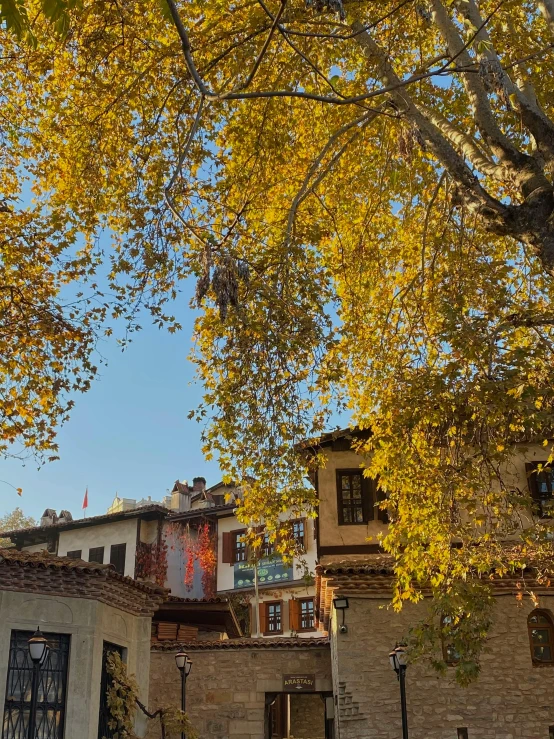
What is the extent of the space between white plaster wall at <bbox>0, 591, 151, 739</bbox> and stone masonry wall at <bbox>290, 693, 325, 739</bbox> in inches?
519

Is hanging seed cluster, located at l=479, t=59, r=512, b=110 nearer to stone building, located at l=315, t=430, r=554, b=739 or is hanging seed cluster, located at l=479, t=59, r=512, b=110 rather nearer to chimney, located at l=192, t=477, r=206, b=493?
stone building, located at l=315, t=430, r=554, b=739

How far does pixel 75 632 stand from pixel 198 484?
23.9m

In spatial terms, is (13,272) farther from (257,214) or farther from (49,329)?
(257,214)

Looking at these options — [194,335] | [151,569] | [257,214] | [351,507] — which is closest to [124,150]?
[257,214]

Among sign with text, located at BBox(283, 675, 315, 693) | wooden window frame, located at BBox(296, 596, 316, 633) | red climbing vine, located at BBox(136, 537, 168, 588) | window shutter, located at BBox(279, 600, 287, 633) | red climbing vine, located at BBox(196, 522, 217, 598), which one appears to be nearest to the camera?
sign with text, located at BBox(283, 675, 315, 693)

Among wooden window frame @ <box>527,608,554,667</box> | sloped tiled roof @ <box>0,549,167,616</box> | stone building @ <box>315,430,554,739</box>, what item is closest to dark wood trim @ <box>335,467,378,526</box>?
stone building @ <box>315,430,554,739</box>

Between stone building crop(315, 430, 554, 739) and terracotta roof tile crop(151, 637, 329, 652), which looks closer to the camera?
stone building crop(315, 430, 554, 739)

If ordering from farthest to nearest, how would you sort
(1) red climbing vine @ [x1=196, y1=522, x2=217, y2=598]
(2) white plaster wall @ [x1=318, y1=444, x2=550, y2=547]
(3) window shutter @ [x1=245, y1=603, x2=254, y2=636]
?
(1) red climbing vine @ [x1=196, y1=522, x2=217, y2=598]
(3) window shutter @ [x1=245, y1=603, x2=254, y2=636]
(2) white plaster wall @ [x1=318, y1=444, x2=550, y2=547]

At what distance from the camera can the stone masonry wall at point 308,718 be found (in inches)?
907

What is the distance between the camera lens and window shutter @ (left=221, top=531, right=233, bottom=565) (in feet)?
94.3

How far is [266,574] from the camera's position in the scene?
90.7 feet

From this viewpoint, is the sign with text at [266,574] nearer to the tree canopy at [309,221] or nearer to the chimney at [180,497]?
the chimney at [180,497]

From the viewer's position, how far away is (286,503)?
941 cm

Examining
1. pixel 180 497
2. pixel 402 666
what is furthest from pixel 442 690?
pixel 180 497
